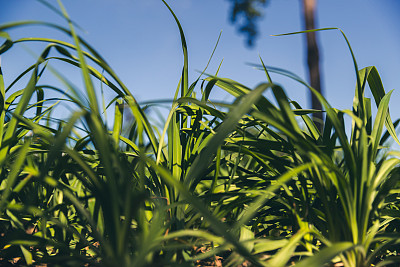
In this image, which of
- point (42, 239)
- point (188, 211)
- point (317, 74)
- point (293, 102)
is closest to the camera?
point (42, 239)

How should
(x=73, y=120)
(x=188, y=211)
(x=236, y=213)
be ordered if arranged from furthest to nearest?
1. (x=236, y=213)
2. (x=188, y=211)
3. (x=73, y=120)

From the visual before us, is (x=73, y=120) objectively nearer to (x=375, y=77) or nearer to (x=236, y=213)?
(x=236, y=213)

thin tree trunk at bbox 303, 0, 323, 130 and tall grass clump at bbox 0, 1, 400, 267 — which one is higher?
thin tree trunk at bbox 303, 0, 323, 130

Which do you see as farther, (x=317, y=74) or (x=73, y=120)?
(x=317, y=74)

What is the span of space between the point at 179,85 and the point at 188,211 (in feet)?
1.27

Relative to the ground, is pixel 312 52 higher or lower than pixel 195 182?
higher

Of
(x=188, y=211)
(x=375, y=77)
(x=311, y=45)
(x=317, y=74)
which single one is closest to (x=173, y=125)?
(x=188, y=211)

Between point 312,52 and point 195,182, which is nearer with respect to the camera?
point 195,182

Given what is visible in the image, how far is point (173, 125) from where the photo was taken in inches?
31.8

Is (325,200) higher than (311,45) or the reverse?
the reverse

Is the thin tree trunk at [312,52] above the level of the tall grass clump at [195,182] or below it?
above

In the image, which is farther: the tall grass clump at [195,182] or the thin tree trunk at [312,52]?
the thin tree trunk at [312,52]

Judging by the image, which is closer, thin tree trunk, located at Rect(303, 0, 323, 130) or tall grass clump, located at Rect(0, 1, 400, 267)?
tall grass clump, located at Rect(0, 1, 400, 267)

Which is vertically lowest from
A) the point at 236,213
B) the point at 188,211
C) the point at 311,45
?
the point at 236,213
